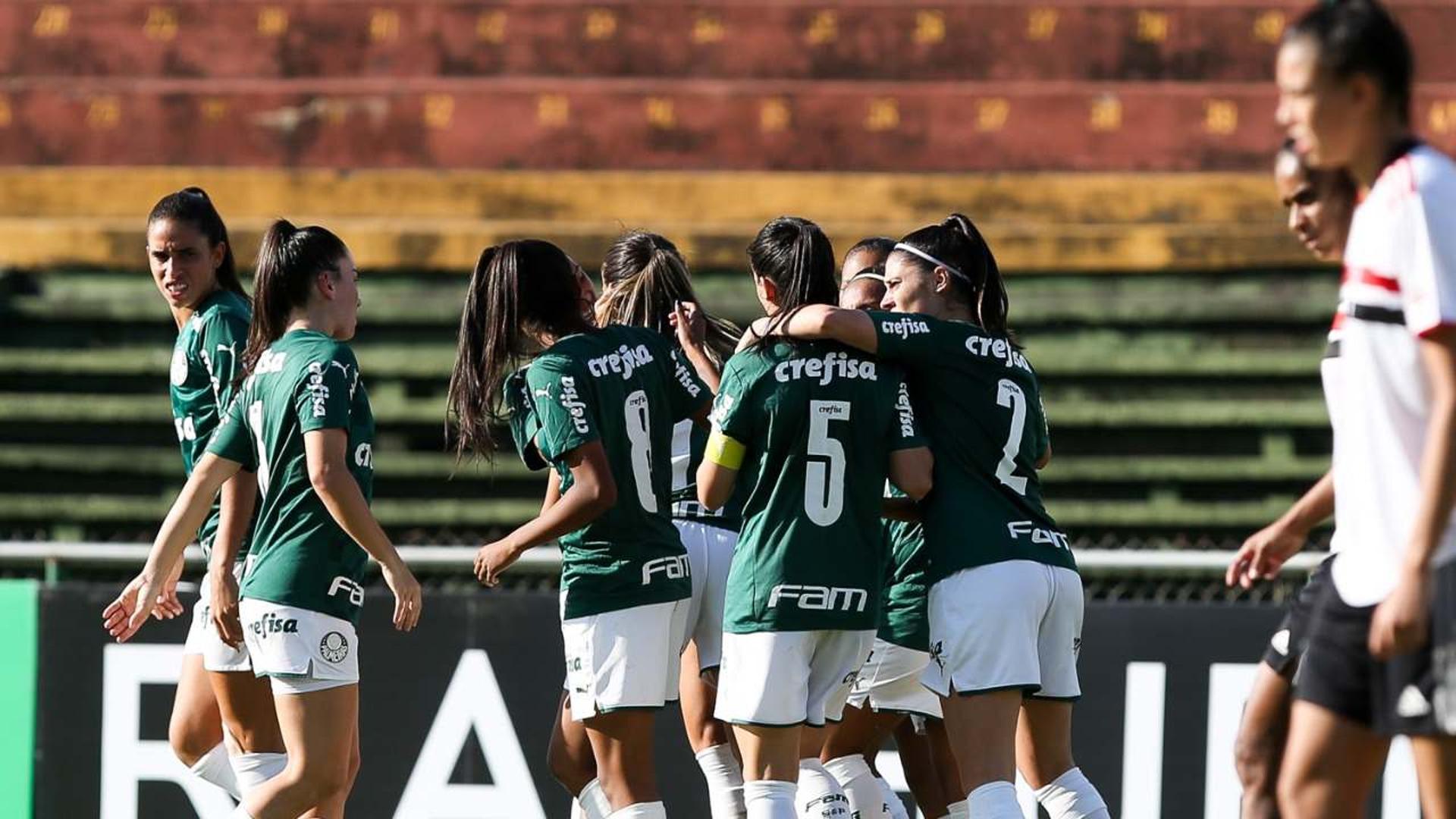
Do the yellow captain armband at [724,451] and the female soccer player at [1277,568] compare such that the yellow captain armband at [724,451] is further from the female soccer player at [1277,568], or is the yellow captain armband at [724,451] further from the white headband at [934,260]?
the female soccer player at [1277,568]

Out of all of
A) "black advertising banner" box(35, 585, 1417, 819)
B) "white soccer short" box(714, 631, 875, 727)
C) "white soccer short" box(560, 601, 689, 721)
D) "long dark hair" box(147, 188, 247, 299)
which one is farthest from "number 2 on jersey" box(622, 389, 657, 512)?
"black advertising banner" box(35, 585, 1417, 819)

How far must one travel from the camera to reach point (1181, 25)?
431 inches

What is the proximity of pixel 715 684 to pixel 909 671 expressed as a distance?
1.84 ft

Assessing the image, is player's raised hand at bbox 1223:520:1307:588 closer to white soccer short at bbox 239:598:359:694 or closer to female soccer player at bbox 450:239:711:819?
female soccer player at bbox 450:239:711:819

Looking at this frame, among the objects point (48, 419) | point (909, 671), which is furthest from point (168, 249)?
point (48, 419)

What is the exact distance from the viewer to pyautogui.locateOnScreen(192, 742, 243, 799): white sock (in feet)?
17.9

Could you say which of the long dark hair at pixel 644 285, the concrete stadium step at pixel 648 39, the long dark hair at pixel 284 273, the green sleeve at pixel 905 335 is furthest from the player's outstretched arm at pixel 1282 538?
the concrete stadium step at pixel 648 39

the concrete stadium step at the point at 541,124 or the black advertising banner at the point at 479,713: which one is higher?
the concrete stadium step at the point at 541,124

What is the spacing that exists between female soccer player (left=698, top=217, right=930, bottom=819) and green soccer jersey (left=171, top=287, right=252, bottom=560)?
58.7 inches

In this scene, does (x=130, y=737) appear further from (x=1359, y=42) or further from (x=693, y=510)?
(x=1359, y=42)

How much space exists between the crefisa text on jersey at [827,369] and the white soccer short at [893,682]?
1018 millimetres

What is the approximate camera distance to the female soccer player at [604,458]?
15.3 ft

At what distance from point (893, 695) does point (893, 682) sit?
4 centimetres

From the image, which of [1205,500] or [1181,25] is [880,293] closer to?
[1205,500]
